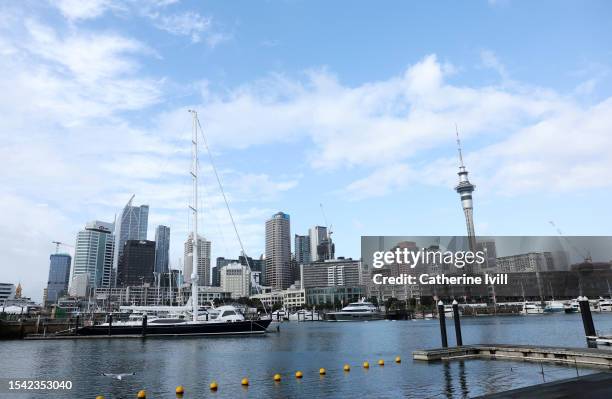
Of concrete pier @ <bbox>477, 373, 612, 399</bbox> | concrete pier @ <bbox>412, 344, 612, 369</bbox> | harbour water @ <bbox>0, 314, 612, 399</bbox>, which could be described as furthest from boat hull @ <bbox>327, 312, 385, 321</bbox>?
concrete pier @ <bbox>477, 373, 612, 399</bbox>

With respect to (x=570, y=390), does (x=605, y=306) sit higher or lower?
higher

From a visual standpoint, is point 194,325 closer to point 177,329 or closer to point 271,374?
point 177,329

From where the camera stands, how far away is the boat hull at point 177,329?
279ft

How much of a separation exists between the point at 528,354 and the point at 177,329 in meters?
66.3

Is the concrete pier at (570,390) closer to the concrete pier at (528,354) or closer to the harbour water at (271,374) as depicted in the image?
the harbour water at (271,374)

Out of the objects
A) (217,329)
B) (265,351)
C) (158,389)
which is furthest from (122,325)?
(158,389)

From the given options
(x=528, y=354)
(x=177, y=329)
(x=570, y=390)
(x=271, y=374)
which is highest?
(x=177, y=329)

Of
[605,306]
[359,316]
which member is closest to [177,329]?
[359,316]

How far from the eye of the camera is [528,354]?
123 feet

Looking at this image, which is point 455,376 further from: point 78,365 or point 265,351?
point 78,365

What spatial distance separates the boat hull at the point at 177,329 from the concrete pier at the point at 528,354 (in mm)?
52214

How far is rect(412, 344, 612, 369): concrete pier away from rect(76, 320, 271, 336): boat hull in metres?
52.2

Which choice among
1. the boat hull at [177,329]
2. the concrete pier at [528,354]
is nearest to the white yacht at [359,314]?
the boat hull at [177,329]

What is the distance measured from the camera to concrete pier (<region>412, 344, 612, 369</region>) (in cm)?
3131
